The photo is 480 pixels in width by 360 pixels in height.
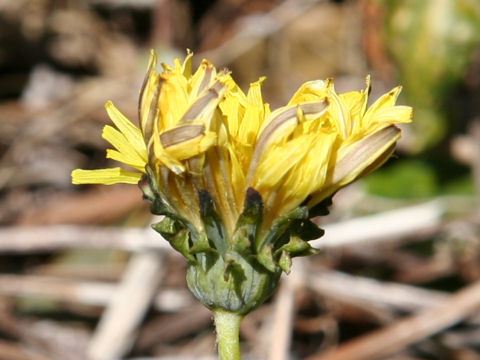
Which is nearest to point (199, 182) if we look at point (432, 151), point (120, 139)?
point (120, 139)

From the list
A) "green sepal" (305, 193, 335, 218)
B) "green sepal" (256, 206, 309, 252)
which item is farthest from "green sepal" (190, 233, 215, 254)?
"green sepal" (305, 193, 335, 218)

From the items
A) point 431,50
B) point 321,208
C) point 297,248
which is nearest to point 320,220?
point 431,50

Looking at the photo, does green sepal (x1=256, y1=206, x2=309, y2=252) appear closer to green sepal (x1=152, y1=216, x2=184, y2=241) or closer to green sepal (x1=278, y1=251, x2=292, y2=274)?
green sepal (x1=278, y1=251, x2=292, y2=274)

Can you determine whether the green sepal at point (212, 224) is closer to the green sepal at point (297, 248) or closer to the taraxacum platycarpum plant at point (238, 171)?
the taraxacum platycarpum plant at point (238, 171)

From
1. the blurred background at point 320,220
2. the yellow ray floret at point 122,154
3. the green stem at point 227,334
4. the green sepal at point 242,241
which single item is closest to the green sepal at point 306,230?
the green sepal at point 242,241

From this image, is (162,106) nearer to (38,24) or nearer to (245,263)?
(245,263)
